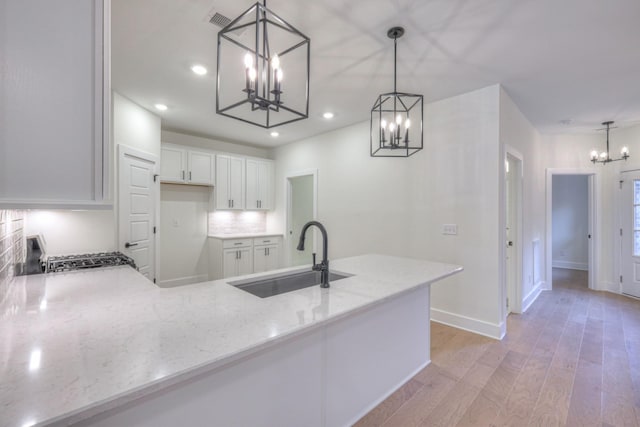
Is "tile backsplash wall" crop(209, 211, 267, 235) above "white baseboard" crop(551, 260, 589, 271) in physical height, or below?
above

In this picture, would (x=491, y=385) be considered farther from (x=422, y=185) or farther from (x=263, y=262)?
(x=263, y=262)

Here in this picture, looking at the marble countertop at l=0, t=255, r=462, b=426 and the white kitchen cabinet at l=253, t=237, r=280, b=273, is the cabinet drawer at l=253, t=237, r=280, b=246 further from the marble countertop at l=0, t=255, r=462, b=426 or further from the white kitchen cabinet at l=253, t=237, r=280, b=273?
the marble countertop at l=0, t=255, r=462, b=426

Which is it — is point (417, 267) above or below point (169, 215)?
below

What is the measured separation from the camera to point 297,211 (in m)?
5.71

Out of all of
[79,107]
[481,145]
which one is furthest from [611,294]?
[79,107]

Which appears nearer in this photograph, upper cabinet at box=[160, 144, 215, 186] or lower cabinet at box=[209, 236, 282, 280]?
upper cabinet at box=[160, 144, 215, 186]

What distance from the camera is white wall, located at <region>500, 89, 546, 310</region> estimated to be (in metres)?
3.14

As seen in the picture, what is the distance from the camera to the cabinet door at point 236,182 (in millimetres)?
5168

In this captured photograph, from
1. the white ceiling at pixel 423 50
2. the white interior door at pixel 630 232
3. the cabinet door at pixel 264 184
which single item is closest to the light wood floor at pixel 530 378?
the white interior door at pixel 630 232

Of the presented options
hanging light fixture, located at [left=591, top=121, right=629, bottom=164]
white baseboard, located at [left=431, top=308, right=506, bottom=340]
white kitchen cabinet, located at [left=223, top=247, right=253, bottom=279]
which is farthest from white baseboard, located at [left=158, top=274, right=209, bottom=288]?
hanging light fixture, located at [left=591, top=121, right=629, bottom=164]

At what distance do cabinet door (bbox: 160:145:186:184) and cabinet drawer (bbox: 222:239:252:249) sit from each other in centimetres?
123

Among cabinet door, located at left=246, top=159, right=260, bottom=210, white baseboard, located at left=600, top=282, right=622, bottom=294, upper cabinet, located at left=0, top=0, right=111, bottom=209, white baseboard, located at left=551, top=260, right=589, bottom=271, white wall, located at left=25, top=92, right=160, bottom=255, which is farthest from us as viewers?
white baseboard, located at left=551, top=260, right=589, bottom=271

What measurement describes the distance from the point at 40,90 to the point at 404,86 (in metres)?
2.93

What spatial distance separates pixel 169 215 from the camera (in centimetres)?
474
